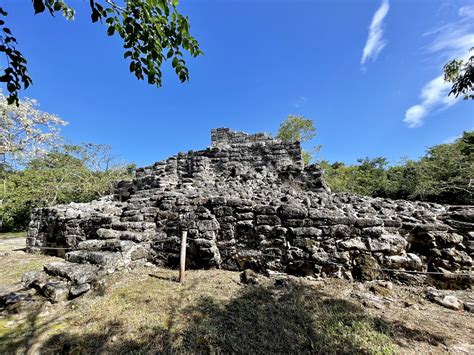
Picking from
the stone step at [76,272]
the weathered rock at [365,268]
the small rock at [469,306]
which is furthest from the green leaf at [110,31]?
the small rock at [469,306]

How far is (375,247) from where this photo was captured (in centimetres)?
396

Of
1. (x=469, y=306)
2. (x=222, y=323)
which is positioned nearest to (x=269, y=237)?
(x=222, y=323)

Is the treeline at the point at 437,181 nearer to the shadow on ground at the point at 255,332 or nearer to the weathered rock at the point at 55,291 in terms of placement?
the shadow on ground at the point at 255,332

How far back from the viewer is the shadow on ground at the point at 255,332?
2.21 m

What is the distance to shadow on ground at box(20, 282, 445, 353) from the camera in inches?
86.8

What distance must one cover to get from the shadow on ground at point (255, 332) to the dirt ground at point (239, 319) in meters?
0.01

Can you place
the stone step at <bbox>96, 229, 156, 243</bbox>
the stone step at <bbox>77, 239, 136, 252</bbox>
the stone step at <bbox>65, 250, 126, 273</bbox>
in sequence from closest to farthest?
the stone step at <bbox>65, 250, 126, 273</bbox> → the stone step at <bbox>77, 239, 136, 252</bbox> → the stone step at <bbox>96, 229, 156, 243</bbox>

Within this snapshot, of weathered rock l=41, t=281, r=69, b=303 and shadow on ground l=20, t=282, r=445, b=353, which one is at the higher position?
weathered rock l=41, t=281, r=69, b=303

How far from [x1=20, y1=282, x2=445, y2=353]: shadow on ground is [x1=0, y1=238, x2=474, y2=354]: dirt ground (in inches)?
0.5

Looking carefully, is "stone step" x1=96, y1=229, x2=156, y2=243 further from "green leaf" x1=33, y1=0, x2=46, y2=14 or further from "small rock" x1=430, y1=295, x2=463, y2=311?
"small rock" x1=430, y1=295, x2=463, y2=311

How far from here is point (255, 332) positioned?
8.08 ft

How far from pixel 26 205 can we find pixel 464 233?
22.1m

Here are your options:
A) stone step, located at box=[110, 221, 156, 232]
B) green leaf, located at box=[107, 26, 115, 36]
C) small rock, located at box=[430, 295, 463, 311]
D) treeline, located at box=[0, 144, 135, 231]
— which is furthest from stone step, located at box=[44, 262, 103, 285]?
treeline, located at box=[0, 144, 135, 231]

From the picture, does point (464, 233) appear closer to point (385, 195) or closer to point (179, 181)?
point (179, 181)
